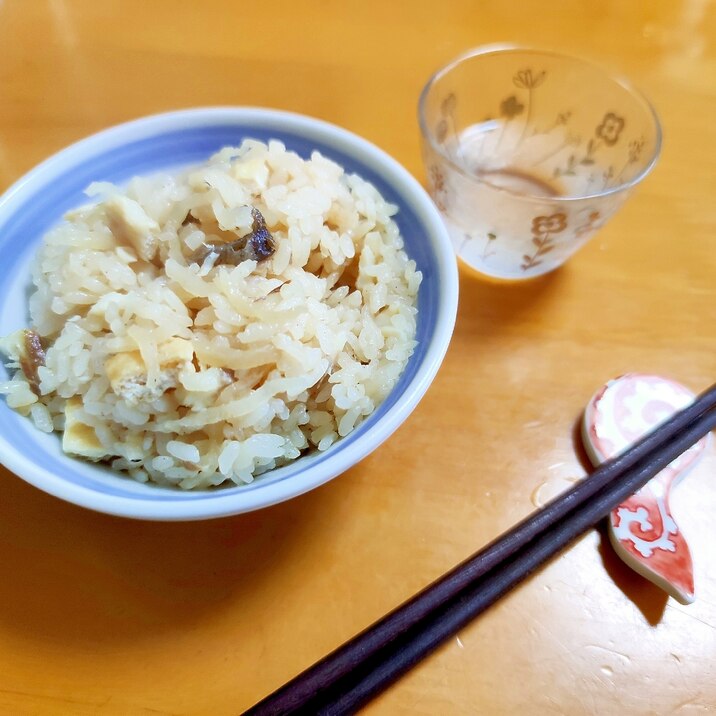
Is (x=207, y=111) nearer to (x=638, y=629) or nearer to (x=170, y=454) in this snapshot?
(x=170, y=454)

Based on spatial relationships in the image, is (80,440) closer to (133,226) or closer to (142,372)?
(142,372)

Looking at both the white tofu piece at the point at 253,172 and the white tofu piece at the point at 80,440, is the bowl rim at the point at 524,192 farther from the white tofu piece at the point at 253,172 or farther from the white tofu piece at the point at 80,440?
the white tofu piece at the point at 80,440

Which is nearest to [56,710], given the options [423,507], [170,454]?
[170,454]

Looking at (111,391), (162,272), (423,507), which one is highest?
(162,272)

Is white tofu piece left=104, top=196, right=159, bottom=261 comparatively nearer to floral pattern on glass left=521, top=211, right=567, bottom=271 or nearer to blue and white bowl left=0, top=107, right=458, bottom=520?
blue and white bowl left=0, top=107, right=458, bottom=520

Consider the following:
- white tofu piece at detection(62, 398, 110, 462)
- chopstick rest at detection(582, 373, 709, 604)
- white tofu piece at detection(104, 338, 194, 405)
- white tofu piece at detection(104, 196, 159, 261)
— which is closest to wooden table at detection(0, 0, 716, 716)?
chopstick rest at detection(582, 373, 709, 604)

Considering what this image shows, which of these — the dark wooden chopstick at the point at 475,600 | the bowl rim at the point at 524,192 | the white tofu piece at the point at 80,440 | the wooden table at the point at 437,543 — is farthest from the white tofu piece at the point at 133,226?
the dark wooden chopstick at the point at 475,600
